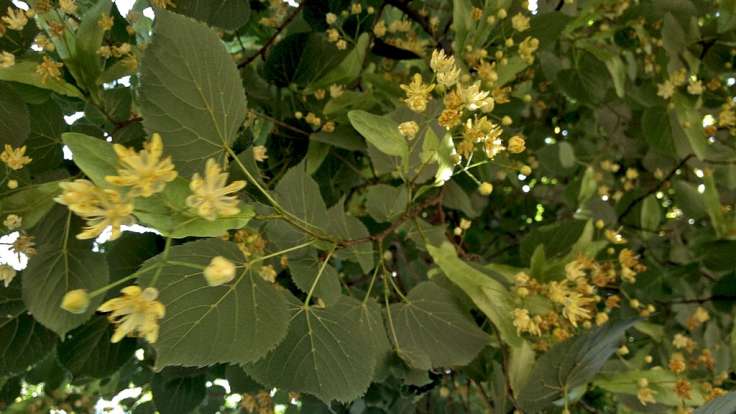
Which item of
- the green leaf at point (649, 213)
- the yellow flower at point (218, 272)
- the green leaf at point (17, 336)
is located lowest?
the green leaf at point (17, 336)

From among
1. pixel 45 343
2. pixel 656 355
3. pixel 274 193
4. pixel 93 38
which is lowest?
pixel 656 355

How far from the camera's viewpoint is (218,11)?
0.93m

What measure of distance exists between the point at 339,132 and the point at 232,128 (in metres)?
0.43

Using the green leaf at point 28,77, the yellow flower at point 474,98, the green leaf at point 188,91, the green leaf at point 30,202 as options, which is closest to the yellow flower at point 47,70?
the green leaf at point 28,77

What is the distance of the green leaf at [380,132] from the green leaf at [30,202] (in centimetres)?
34

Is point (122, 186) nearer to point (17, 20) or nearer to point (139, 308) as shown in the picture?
point (139, 308)

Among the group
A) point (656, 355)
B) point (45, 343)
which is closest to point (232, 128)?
point (45, 343)

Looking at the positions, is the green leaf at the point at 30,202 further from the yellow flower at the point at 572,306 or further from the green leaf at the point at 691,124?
the green leaf at the point at 691,124

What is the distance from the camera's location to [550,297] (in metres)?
0.81

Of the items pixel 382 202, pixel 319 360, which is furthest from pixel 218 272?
pixel 382 202

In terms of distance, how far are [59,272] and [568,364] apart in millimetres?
657

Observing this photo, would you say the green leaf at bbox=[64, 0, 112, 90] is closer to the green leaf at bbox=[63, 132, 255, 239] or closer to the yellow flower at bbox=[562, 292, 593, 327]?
the green leaf at bbox=[63, 132, 255, 239]

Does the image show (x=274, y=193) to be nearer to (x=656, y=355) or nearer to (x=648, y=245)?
(x=656, y=355)

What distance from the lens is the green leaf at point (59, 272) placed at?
71cm
